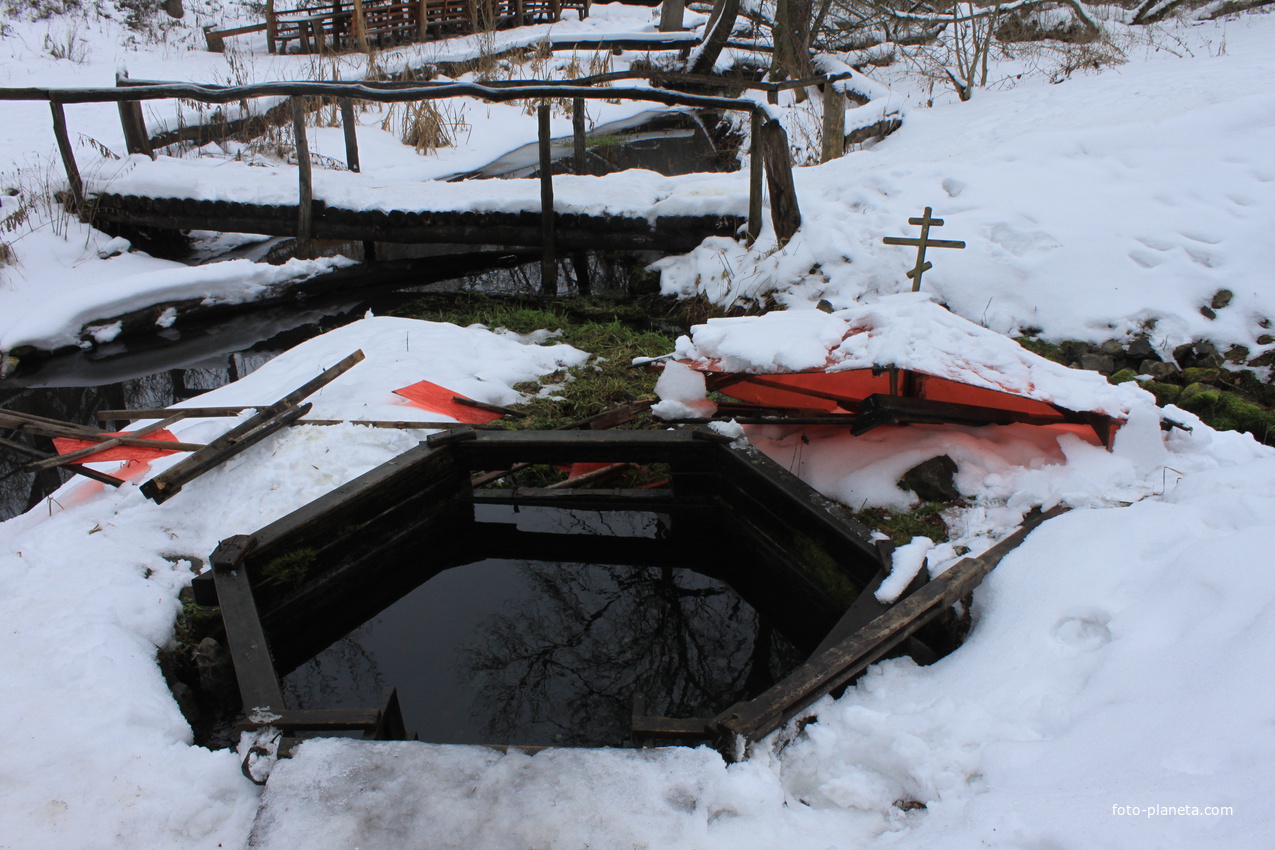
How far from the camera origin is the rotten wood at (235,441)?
367 centimetres

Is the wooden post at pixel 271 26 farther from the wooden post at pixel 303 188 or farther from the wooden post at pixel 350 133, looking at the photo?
the wooden post at pixel 303 188

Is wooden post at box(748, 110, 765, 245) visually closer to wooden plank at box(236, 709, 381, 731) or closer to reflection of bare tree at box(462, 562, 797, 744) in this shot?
reflection of bare tree at box(462, 562, 797, 744)

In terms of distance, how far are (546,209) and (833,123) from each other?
4.03 m

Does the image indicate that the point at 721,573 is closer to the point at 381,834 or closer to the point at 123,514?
the point at 381,834

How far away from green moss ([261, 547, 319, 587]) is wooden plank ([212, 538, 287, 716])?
0.26 metres

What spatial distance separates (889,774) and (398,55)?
814 inches

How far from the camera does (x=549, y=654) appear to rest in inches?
142

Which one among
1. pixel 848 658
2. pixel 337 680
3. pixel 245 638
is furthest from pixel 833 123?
pixel 245 638

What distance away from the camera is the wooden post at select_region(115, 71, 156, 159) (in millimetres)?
9328

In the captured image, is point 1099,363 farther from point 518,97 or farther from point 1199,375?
point 518,97

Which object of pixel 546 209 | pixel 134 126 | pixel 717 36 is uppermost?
pixel 717 36

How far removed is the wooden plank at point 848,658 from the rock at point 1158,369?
3.47 m

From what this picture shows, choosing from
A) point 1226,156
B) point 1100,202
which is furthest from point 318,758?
point 1226,156

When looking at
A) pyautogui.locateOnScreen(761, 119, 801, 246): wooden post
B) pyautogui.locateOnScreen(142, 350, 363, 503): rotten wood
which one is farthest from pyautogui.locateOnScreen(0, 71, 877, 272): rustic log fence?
pyautogui.locateOnScreen(142, 350, 363, 503): rotten wood
